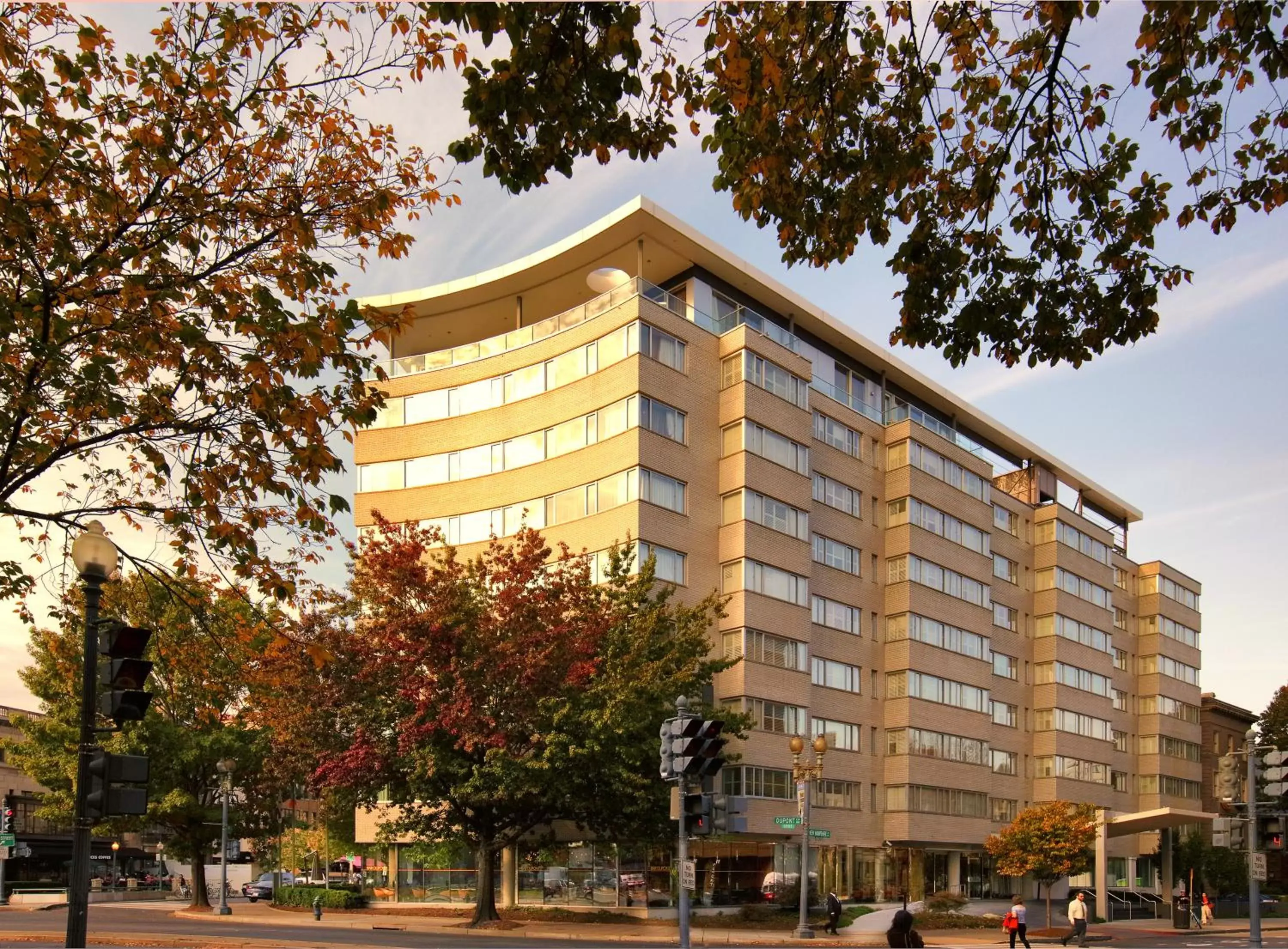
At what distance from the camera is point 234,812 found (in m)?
46.2

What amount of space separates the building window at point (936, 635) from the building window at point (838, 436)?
7.47 metres

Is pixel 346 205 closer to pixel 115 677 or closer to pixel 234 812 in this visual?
pixel 115 677

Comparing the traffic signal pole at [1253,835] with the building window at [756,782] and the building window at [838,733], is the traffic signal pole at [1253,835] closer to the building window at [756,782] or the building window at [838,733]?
the building window at [756,782]

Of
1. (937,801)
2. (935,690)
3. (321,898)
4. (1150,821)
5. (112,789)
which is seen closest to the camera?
(112,789)

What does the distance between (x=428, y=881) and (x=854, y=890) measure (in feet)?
56.4

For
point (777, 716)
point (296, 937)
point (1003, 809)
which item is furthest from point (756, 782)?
point (1003, 809)

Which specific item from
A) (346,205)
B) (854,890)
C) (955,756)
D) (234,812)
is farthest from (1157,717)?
(346,205)

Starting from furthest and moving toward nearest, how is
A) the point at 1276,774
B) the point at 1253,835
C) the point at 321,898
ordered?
1. the point at 321,898
2. the point at 1253,835
3. the point at 1276,774

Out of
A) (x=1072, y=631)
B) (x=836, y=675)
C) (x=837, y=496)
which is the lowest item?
(x=836, y=675)

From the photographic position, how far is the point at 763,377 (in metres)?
46.2

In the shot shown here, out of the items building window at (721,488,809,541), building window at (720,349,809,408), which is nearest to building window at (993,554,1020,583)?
building window at (721,488,809,541)

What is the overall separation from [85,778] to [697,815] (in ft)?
29.4

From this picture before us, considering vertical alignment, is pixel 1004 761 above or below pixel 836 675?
below

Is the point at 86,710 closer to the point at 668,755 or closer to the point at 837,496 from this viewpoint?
the point at 668,755
